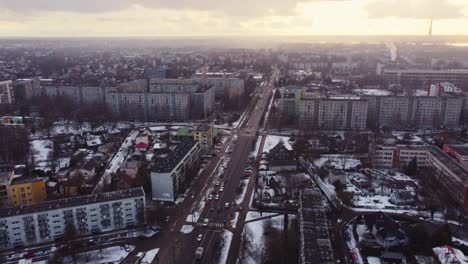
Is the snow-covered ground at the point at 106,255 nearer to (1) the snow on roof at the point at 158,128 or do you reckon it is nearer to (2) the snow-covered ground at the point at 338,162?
(2) the snow-covered ground at the point at 338,162

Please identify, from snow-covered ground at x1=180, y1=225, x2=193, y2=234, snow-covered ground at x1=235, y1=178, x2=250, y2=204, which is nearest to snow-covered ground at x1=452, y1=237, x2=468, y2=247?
snow-covered ground at x1=235, y1=178, x2=250, y2=204

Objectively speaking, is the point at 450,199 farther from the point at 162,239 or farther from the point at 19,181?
the point at 19,181

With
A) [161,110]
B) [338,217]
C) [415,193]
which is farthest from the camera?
[161,110]

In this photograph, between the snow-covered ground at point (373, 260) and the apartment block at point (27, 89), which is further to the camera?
the apartment block at point (27, 89)

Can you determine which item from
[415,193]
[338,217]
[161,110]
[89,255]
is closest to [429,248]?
[338,217]

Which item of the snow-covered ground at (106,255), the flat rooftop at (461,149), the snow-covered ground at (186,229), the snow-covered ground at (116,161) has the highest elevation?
the flat rooftop at (461,149)

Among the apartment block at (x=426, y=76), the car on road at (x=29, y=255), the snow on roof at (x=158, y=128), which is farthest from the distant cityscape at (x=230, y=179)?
the apartment block at (x=426, y=76)
